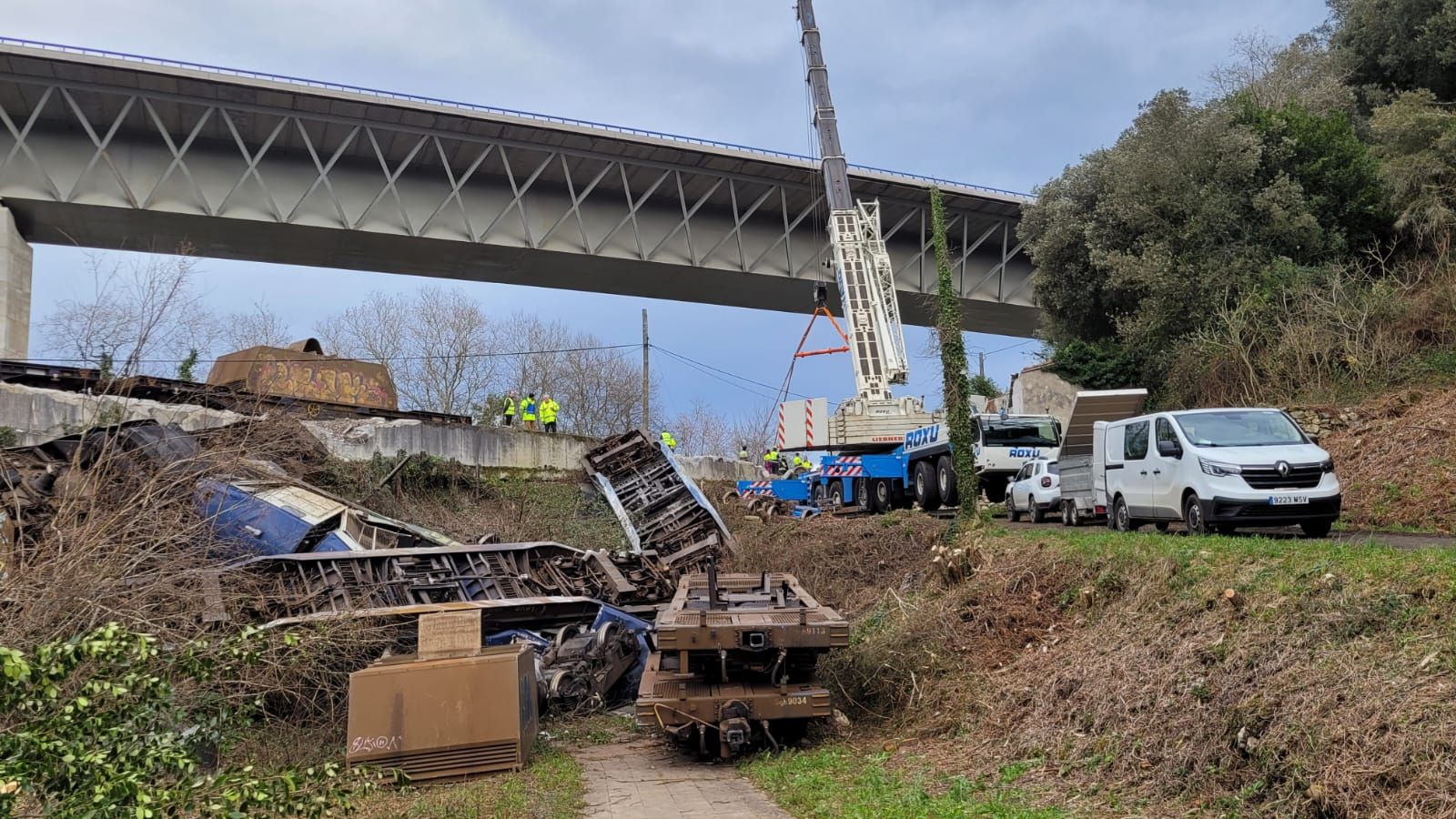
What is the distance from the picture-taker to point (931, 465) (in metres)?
20.3

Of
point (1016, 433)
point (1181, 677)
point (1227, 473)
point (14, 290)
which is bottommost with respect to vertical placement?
point (1181, 677)

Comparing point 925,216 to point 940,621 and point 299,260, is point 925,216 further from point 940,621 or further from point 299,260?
point 940,621

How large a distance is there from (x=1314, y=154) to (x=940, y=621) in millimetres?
19105

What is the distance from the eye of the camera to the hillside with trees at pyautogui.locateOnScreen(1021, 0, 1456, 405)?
18.4 metres

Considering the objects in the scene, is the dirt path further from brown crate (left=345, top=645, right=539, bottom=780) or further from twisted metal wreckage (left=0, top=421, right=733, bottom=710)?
twisted metal wreckage (left=0, top=421, right=733, bottom=710)

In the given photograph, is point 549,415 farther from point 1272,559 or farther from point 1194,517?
point 1272,559

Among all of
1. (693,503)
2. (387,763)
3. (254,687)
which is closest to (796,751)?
(387,763)

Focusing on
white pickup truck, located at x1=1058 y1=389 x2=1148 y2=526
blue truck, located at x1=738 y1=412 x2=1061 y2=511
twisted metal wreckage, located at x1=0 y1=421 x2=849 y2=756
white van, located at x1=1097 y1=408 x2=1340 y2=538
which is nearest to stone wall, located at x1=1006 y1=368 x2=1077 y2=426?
blue truck, located at x1=738 y1=412 x2=1061 y2=511

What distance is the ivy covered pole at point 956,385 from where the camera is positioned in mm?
13805

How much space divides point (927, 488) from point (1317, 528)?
945 cm

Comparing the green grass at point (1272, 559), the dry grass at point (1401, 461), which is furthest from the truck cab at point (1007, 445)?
the green grass at point (1272, 559)

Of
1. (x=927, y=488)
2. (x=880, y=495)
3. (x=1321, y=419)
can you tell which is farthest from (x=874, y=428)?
(x=1321, y=419)

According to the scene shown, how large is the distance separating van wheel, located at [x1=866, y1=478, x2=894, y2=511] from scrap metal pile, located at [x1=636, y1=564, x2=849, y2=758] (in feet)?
43.8

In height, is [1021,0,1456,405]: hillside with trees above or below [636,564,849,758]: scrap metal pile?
above
